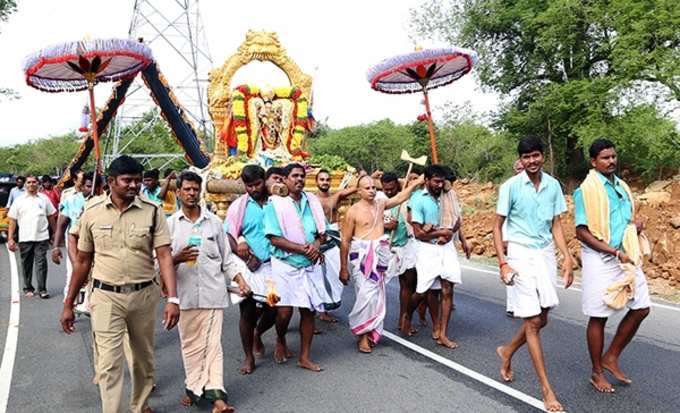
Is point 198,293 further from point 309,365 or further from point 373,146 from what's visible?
point 373,146

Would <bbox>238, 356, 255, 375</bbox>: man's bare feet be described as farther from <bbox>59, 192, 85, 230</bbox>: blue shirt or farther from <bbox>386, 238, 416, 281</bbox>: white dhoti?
<bbox>59, 192, 85, 230</bbox>: blue shirt

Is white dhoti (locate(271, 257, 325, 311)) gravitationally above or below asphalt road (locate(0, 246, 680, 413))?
above

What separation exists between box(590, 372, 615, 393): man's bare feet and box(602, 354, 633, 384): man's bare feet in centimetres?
15

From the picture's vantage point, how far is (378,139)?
44.3 metres

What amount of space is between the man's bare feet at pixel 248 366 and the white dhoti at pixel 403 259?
179cm

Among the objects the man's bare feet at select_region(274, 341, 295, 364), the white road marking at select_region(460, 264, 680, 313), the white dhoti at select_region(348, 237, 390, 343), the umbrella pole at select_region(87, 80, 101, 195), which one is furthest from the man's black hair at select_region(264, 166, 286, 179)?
the white road marking at select_region(460, 264, 680, 313)

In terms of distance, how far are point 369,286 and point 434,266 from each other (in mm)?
688

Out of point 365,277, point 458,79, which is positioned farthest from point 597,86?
point 365,277

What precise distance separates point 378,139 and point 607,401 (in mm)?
40545

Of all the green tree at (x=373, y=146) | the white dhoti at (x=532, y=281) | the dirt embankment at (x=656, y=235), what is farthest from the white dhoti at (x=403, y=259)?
the green tree at (x=373, y=146)

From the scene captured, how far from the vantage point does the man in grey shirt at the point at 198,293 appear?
4402 millimetres

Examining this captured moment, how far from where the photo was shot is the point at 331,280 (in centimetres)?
566

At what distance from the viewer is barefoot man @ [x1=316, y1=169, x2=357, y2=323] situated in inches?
223

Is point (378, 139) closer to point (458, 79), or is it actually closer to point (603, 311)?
point (458, 79)
